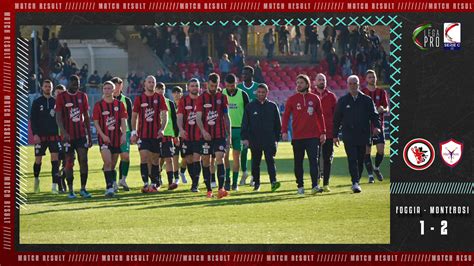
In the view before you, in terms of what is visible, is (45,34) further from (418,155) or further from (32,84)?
(418,155)

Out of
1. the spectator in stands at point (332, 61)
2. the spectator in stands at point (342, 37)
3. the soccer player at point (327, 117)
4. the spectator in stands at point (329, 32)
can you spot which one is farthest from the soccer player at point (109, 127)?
the spectator in stands at point (329, 32)

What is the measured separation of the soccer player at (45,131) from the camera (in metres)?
9.67

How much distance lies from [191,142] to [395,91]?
25.1 ft

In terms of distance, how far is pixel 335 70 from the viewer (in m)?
13.7

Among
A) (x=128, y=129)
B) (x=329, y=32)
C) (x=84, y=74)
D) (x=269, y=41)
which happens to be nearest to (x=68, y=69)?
(x=84, y=74)

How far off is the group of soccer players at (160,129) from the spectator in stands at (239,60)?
0.18m

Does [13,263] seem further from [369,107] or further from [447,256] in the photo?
[369,107]

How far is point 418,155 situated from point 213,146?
5.90 m

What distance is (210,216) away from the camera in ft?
37.0

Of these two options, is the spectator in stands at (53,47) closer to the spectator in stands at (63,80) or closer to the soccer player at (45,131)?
the soccer player at (45,131)

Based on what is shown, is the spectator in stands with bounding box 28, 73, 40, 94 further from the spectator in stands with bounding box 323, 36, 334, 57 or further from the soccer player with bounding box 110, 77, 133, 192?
the soccer player with bounding box 110, 77, 133, 192

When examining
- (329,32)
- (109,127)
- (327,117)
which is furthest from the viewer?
(327,117)

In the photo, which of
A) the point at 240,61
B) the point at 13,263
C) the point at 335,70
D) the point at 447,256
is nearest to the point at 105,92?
the point at 240,61

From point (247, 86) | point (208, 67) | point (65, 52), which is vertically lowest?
point (247, 86)
